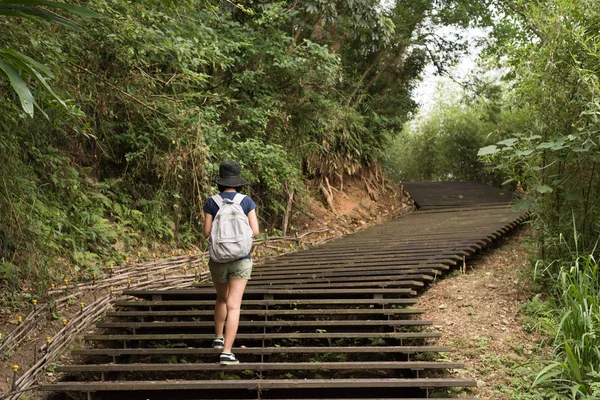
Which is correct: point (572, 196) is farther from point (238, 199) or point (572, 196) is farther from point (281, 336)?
point (238, 199)

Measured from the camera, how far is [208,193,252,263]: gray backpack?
174 inches

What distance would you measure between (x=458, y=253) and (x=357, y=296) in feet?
6.43

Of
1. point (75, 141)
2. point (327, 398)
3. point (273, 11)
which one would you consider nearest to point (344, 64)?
point (273, 11)

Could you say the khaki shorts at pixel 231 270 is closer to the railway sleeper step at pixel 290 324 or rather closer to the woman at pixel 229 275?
the woman at pixel 229 275

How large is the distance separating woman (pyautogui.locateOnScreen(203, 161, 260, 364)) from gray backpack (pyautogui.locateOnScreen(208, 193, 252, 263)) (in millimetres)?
66

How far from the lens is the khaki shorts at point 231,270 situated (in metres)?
4.50

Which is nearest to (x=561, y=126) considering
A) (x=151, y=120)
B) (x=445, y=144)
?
(x=151, y=120)

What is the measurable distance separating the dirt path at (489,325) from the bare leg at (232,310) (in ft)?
5.88

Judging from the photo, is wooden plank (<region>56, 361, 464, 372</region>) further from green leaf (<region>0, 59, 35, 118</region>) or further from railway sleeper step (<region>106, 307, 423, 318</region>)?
green leaf (<region>0, 59, 35, 118</region>)

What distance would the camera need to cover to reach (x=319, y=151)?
44.8 ft

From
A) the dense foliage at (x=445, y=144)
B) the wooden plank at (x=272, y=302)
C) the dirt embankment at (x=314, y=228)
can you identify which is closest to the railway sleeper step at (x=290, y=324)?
the wooden plank at (x=272, y=302)

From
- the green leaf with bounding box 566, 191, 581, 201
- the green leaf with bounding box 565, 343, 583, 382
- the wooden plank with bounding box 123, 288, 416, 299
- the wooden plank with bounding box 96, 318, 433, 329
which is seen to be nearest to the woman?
the wooden plank with bounding box 96, 318, 433, 329

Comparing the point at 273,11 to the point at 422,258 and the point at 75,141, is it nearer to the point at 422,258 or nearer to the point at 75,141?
the point at 75,141

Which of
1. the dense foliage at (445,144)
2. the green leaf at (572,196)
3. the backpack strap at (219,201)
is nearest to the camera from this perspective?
the backpack strap at (219,201)
